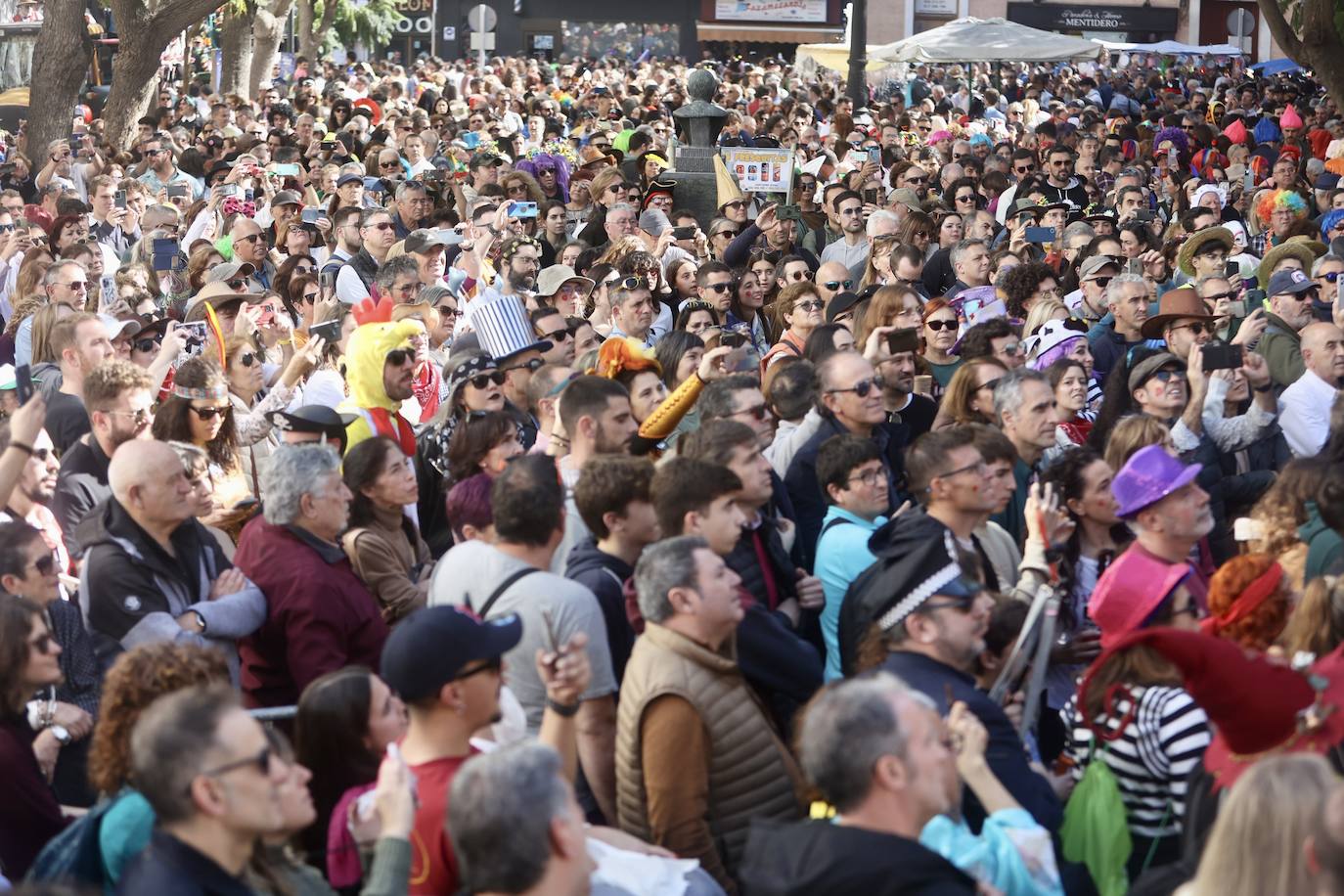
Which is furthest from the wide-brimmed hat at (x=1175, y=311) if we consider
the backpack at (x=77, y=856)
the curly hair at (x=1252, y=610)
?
the backpack at (x=77, y=856)

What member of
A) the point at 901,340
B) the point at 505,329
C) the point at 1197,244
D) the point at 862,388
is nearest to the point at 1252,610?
the point at 862,388

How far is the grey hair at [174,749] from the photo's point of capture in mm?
3488

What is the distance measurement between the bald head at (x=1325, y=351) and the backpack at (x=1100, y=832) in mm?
4322

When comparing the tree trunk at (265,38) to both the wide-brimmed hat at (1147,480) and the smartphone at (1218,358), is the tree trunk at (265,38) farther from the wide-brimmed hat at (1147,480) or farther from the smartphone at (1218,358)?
the wide-brimmed hat at (1147,480)

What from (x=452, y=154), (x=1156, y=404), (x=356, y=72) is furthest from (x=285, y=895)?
(x=356, y=72)

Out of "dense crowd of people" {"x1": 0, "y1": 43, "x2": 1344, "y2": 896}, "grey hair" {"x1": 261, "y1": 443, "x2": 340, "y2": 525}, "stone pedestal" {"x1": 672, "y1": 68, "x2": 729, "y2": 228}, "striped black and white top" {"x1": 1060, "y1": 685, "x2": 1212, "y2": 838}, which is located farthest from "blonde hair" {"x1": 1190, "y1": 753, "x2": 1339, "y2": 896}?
"stone pedestal" {"x1": 672, "y1": 68, "x2": 729, "y2": 228}

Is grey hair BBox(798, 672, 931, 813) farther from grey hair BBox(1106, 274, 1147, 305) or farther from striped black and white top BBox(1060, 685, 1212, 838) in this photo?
grey hair BBox(1106, 274, 1147, 305)

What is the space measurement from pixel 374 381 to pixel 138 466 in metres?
1.97

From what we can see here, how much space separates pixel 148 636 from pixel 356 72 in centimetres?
3429

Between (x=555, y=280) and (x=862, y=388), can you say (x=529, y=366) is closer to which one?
(x=862, y=388)

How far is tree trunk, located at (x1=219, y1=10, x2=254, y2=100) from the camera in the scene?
3119cm

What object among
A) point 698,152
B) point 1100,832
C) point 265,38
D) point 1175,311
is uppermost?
point 265,38

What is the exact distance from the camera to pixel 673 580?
4680mm

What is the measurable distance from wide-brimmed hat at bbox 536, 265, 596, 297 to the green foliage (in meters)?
46.0
